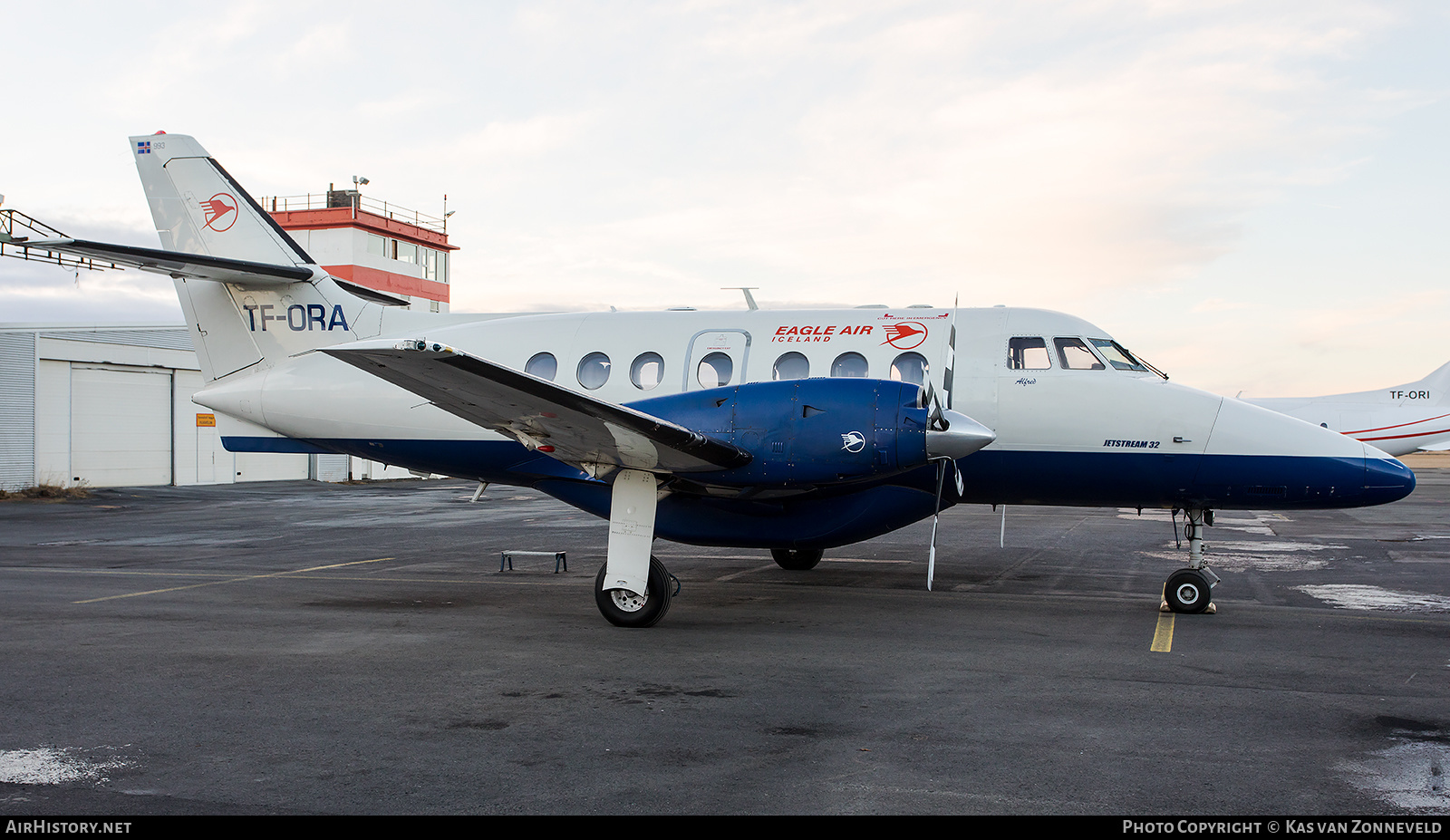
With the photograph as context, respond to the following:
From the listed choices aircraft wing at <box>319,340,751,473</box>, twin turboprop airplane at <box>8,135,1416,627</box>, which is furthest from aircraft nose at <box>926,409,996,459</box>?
aircraft wing at <box>319,340,751,473</box>

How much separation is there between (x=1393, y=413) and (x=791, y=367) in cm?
2503

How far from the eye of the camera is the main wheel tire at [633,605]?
879 cm

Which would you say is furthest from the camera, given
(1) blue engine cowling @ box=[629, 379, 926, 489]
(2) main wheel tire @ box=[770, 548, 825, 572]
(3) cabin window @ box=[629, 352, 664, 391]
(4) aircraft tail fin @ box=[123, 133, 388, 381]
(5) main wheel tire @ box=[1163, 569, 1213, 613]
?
(2) main wheel tire @ box=[770, 548, 825, 572]

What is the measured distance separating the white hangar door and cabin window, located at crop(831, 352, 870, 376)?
27655 millimetres

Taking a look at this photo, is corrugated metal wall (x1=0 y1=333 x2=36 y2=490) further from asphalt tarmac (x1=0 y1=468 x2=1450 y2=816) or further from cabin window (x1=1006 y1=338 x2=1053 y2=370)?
cabin window (x1=1006 y1=338 x2=1053 y2=370)

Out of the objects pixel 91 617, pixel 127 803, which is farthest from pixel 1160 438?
pixel 91 617

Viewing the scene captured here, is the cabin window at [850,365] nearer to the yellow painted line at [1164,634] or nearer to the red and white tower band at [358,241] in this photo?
the yellow painted line at [1164,634]

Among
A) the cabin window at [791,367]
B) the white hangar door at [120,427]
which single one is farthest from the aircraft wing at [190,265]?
the white hangar door at [120,427]

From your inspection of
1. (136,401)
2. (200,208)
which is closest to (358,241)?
(136,401)

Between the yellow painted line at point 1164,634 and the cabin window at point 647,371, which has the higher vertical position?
the cabin window at point 647,371

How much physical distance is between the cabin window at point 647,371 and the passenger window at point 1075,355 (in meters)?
4.32

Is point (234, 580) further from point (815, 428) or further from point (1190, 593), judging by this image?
point (1190, 593)

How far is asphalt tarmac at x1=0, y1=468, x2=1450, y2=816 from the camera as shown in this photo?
457 centimetres

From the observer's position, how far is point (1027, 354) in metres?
10.2
